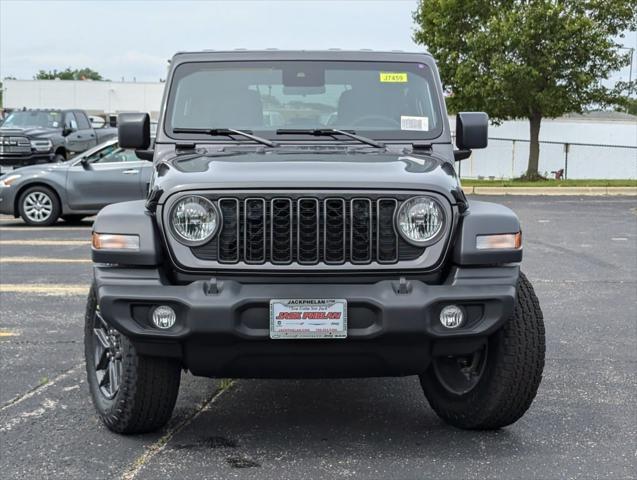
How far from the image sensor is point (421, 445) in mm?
4402

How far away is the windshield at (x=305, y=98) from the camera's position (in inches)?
211

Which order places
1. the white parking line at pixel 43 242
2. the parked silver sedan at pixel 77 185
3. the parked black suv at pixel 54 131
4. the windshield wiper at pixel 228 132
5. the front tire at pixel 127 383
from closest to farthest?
the front tire at pixel 127 383
the windshield wiper at pixel 228 132
the white parking line at pixel 43 242
the parked silver sedan at pixel 77 185
the parked black suv at pixel 54 131

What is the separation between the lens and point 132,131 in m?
5.48

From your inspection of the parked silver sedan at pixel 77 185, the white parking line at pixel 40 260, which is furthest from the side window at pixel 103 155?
the white parking line at pixel 40 260

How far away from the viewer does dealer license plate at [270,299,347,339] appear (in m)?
3.91

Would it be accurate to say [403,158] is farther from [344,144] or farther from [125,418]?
[125,418]

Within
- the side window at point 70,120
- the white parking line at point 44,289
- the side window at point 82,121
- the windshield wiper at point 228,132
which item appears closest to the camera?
the windshield wiper at point 228,132

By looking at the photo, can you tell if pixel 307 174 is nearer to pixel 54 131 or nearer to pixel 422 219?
pixel 422 219

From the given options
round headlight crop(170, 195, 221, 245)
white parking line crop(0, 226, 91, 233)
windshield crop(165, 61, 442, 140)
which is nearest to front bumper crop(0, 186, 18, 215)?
white parking line crop(0, 226, 91, 233)

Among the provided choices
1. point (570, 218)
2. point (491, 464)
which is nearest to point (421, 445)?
point (491, 464)

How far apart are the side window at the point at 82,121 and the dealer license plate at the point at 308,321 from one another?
23.7 meters

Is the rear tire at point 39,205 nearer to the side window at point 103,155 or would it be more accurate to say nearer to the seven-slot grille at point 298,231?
the side window at point 103,155

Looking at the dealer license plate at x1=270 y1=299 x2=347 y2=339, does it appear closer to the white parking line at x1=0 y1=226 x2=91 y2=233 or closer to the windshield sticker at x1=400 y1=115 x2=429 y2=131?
the windshield sticker at x1=400 y1=115 x2=429 y2=131

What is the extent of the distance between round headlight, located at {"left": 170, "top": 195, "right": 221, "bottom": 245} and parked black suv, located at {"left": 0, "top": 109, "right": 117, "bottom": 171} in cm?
1972
